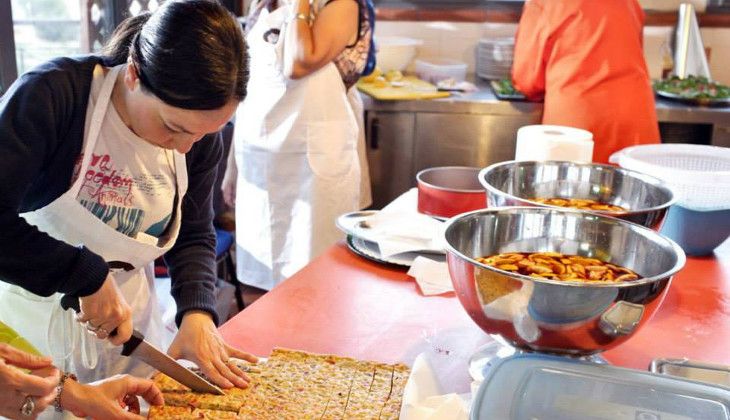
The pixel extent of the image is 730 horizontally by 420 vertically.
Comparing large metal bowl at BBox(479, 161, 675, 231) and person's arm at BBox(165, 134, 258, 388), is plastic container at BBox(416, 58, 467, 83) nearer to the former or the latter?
large metal bowl at BBox(479, 161, 675, 231)

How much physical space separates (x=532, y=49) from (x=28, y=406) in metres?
2.67

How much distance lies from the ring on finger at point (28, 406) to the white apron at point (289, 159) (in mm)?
1975

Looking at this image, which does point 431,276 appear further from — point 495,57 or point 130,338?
point 495,57

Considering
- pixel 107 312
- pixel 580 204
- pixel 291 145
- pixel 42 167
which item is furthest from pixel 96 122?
pixel 291 145

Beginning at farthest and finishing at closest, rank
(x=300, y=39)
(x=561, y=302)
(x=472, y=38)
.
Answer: (x=472, y=38)
(x=300, y=39)
(x=561, y=302)

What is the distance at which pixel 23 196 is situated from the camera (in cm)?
138

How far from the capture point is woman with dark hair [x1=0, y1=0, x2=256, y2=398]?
52.1 inches

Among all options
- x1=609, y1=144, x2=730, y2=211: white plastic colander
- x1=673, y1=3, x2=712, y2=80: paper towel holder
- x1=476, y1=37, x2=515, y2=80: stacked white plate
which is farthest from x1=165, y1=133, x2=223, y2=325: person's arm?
x1=673, y1=3, x2=712, y2=80: paper towel holder

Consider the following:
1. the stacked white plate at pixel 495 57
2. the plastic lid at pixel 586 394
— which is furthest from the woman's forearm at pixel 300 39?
the plastic lid at pixel 586 394

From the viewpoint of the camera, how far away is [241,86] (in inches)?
55.5

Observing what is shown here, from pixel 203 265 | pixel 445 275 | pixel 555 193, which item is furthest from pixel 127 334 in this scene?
pixel 555 193

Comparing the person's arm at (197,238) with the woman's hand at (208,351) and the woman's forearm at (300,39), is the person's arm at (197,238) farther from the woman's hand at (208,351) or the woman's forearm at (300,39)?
the woman's forearm at (300,39)

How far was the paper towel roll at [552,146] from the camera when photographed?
210 cm

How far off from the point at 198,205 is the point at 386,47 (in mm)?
2754
